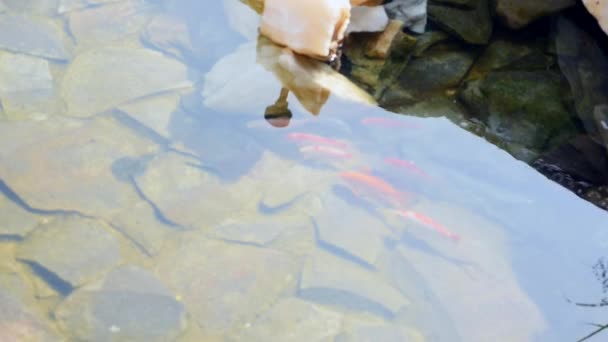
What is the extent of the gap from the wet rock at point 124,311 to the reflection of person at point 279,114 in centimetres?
148

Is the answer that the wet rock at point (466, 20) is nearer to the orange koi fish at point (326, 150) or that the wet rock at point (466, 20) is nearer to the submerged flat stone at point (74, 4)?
the orange koi fish at point (326, 150)

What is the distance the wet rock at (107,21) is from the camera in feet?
16.0

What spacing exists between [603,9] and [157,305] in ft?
12.3

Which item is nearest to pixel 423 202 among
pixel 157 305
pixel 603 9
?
pixel 157 305

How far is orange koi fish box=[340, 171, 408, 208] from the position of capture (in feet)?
12.8

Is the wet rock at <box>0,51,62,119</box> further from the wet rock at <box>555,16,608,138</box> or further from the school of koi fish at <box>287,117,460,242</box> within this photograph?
the wet rock at <box>555,16,608,138</box>

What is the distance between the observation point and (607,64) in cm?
498

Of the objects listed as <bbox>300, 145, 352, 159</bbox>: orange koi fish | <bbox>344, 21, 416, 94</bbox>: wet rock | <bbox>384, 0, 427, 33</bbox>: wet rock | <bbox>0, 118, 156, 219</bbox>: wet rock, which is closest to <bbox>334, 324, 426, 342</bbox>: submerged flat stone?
<bbox>300, 145, 352, 159</bbox>: orange koi fish

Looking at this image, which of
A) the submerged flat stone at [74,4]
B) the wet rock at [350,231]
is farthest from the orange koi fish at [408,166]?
the submerged flat stone at [74,4]

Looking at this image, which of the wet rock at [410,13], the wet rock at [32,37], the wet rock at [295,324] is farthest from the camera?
the wet rock at [410,13]

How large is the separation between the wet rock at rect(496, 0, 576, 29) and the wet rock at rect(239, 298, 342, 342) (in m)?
3.15

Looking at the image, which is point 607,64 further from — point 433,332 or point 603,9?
point 433,332

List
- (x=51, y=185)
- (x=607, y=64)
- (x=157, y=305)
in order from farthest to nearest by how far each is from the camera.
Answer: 1. (x=607, y=64)
2. (x=51, y=185)
3. (x=157, y=305)

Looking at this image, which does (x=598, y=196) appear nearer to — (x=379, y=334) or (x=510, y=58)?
(x=510, y=58)
